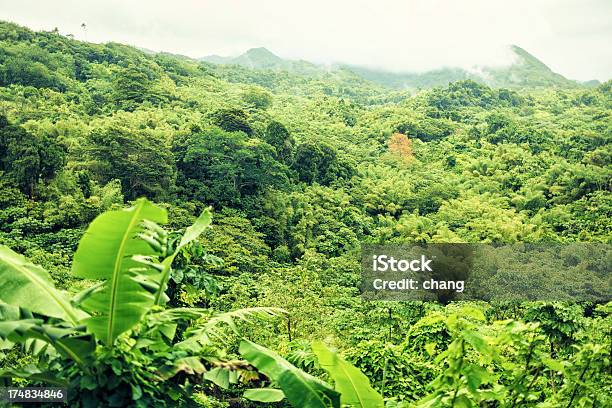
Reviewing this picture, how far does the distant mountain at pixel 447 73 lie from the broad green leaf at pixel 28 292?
54227mm

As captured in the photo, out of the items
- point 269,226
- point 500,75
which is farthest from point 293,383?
point 500,75

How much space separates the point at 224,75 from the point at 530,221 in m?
31.3

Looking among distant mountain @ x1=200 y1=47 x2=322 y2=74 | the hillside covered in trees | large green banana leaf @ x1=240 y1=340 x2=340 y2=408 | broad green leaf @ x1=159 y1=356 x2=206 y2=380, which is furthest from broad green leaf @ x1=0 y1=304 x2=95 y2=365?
distant mountain @ x1=200 y1=47 x2=322 y2=74

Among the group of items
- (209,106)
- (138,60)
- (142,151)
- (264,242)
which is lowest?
(264,242)

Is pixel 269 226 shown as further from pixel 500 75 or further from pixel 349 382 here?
pixel 500 75

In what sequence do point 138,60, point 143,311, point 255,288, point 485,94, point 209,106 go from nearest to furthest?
point 143,311, point 255,288, point 209,106, point 138,60, point 485,94

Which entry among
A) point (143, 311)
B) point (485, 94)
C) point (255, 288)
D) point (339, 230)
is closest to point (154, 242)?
point (143, 311)

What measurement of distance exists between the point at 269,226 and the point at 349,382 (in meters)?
14.7

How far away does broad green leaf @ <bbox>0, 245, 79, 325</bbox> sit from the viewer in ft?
5.93

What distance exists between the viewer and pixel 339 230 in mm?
17672

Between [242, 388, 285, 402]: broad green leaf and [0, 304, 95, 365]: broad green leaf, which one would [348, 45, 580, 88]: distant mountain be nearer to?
[242, 388, 285, 402]: broad green leaf

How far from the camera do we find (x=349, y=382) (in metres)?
2.01

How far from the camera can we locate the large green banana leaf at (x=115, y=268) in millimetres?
1819

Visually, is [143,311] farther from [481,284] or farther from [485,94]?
[485,94]
